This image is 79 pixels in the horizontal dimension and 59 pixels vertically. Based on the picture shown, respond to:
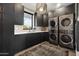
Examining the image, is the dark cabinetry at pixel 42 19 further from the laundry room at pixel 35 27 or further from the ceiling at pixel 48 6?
the ceiling at pixel 48 6

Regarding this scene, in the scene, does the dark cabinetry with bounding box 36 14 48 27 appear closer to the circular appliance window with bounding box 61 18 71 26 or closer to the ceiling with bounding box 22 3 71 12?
the ceiling with bounding box 22 3 71 12

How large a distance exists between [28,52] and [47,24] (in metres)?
0.50

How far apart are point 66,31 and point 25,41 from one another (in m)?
0.63

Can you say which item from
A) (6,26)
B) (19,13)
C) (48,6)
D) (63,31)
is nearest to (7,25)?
(6,26)

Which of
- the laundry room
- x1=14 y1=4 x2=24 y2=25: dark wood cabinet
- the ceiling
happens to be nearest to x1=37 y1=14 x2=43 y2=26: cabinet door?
the laundry room

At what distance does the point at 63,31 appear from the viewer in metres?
1.29

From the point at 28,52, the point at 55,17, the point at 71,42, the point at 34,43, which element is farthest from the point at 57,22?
the point at 28,52

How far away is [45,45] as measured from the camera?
1.32 m

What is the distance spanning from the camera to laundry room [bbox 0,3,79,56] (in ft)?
4.22

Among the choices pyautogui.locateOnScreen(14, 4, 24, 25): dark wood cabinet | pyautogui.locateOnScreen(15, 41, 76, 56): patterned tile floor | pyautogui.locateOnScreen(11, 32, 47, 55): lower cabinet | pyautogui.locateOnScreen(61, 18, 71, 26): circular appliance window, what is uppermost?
pyautogui.locateOnScreen(14, 4, 24, 25): dark wood cabinet

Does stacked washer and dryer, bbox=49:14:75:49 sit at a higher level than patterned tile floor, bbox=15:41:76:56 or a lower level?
higher

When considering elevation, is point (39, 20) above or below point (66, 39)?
above

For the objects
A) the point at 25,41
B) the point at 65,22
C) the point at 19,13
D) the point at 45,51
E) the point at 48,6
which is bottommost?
the point at 45,51

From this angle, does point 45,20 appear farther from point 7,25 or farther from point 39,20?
point 7,25
